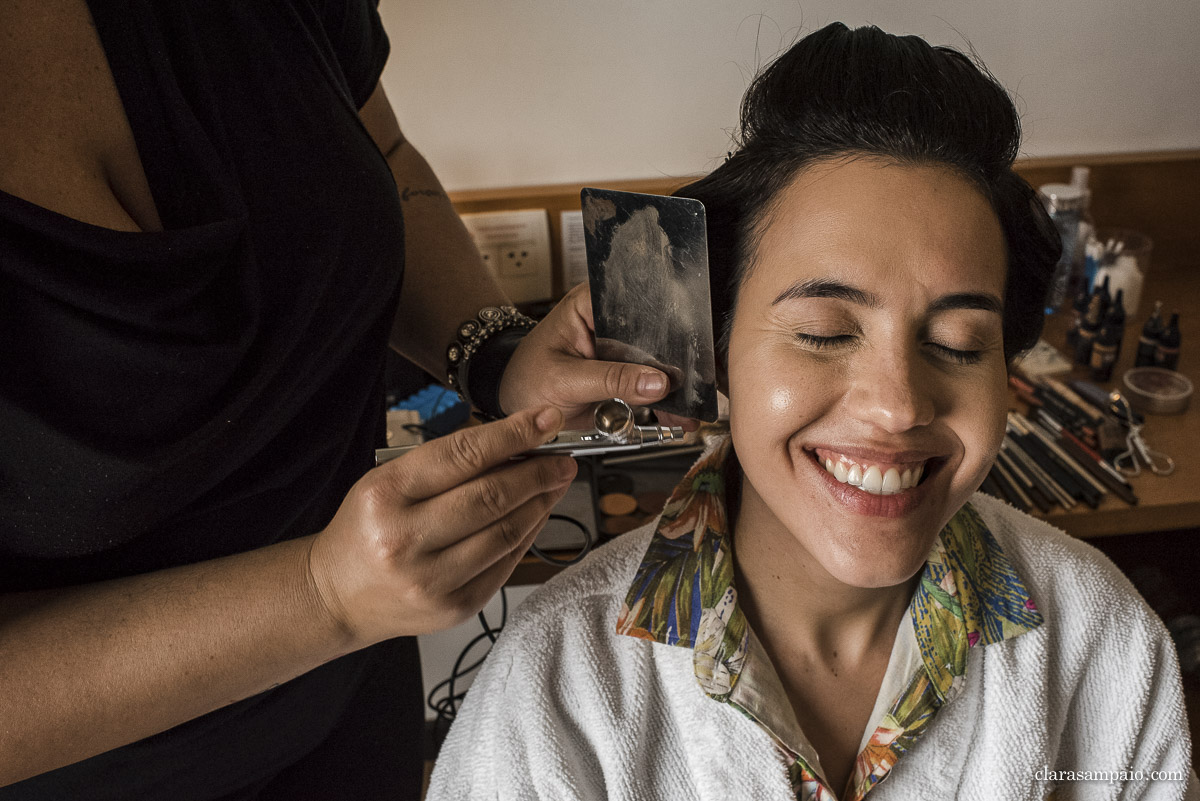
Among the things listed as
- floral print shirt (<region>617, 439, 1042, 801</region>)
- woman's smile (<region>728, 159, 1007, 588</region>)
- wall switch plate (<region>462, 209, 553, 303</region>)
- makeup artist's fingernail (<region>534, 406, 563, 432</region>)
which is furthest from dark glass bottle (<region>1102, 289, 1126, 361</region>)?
makeup artist's fingernail (<region>534, 406, 563, 432</region>)

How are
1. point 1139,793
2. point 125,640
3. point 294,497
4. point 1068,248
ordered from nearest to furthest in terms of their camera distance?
point 125,640
point 294,497
point 1139,793
point 1068,248

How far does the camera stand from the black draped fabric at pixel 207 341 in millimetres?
772

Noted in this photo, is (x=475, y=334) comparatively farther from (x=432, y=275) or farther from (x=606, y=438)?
(x=606, y=438)

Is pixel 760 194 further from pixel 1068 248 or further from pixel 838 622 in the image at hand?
pixel 1068 248

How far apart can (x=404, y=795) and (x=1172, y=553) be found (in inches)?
76.1

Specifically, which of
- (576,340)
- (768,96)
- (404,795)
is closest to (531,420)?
(576,340)

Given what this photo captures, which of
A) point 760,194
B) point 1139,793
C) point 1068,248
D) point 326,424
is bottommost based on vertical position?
point 1139,793

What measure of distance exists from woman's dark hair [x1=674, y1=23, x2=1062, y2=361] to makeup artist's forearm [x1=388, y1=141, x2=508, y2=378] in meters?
0.33

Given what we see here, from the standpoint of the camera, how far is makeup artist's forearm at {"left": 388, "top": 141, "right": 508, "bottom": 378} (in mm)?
1204

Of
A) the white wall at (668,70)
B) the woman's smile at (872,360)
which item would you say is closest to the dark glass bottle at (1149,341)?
the white wall at (668,70)

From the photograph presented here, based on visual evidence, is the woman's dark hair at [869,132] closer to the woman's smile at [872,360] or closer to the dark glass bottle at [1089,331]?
the woman's smile at [872,360]

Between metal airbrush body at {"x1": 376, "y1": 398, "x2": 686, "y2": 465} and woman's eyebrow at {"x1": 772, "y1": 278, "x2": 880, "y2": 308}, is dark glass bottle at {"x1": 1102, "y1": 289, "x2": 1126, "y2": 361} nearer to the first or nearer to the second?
woman's eyebrow at {"x1": 772, "y1": 278, "x2": 880, "y2": 308}

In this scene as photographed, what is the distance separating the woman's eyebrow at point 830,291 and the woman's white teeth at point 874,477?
179mm

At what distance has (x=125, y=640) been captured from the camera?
0.78m
